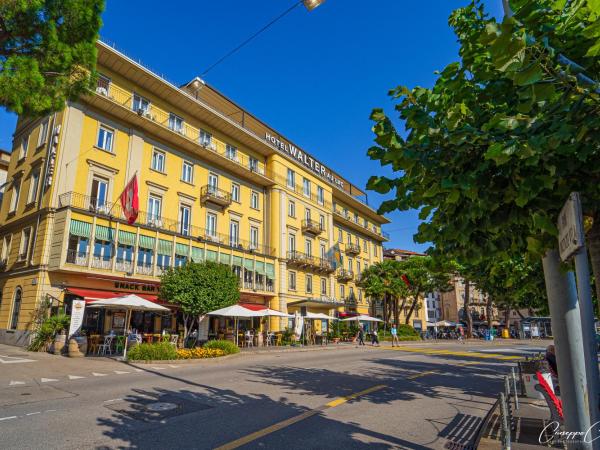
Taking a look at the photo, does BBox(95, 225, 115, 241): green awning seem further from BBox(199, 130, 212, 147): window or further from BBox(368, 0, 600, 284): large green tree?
BBox(368, 0, 600, 284): large green tree

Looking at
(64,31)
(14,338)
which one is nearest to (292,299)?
(14,338)

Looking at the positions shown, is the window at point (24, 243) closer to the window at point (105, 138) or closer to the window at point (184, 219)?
the window at point (105, 138)

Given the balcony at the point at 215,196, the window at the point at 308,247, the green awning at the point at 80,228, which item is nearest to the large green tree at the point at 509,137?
the green awning at the point at 80,228

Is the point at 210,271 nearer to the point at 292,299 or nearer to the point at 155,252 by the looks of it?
the point at 155,252

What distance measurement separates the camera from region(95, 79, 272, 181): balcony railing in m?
24.6

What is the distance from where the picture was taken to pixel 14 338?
20797mm

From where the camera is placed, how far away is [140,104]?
26547 mm

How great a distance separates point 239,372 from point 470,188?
1159 cm

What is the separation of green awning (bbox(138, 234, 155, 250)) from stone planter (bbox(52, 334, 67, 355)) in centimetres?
737

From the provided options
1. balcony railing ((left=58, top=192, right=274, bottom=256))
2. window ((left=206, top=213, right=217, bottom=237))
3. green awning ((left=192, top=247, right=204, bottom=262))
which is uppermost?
Result: window ((left=206, top=213, right=217, bottom=237))

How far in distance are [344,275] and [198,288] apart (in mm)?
26143

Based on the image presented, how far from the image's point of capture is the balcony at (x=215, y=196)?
97.9 ft

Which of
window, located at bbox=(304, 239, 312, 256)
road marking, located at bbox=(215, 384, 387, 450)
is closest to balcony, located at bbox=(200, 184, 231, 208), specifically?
window, located at bbox=(304, 239, 312, 256)

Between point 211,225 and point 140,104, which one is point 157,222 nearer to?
point 211,225
